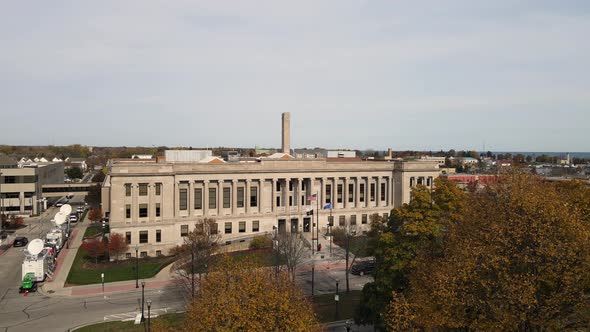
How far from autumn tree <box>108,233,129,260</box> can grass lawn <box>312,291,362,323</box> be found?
30.1 m

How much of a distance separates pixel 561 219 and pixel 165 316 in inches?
1290

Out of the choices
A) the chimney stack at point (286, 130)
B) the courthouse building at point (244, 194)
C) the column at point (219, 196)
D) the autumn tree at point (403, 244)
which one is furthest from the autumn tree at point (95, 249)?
the chimney stack at point (286, 130)

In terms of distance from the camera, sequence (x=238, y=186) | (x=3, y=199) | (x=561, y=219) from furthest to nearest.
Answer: (x=3, y=199) → (x=238, y=186) → (x=561, y=219)

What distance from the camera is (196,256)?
5191 cm

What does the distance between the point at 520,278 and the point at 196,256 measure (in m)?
37.0

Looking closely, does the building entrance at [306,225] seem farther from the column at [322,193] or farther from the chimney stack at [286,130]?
the chimney stack at [286,130]

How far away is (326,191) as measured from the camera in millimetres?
85000

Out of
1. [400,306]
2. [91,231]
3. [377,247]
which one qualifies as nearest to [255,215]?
[91,231]

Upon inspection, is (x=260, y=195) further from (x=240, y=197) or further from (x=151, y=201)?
(x=151, y=201)

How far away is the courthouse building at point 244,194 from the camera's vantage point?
6900 cm

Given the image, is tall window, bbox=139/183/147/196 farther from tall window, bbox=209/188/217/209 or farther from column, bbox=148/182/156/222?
tall window, bbox=209/188/217/209

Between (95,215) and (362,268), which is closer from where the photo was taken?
(362,268)

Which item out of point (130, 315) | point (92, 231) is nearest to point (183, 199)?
point (92, 231)

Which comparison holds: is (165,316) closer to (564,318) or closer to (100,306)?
(100,306)
